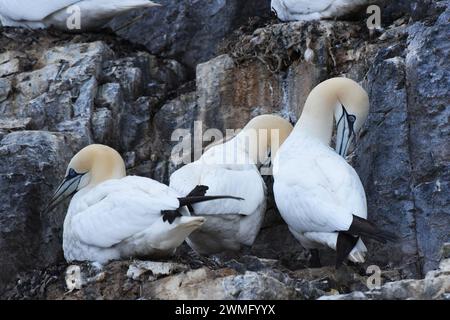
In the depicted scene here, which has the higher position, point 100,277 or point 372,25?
point 372,25

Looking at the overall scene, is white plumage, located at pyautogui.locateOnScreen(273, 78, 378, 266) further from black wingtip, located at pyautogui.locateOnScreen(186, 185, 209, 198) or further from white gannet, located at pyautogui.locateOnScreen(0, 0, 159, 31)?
white gannet, located at pyautogui.locateOnScreen(0, 0, 159, 31)

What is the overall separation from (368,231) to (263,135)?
1844 millimetres

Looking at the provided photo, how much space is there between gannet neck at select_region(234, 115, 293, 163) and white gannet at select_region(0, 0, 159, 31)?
5.52 feet

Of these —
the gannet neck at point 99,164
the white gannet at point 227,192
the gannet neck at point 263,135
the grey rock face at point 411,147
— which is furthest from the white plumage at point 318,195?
the gannet neck at point 99,164

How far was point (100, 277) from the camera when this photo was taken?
392 inches

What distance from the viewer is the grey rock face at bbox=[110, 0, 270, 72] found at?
13562mm

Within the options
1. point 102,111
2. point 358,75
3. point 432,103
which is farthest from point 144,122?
point 432,103

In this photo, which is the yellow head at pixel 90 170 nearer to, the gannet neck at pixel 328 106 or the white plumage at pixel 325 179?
the white plumage at pixel 325 179

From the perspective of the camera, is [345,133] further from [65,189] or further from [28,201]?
[28,201]

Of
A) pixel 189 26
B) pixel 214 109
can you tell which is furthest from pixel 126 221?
pixel 189 26

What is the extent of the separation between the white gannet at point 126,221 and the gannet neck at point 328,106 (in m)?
1.29

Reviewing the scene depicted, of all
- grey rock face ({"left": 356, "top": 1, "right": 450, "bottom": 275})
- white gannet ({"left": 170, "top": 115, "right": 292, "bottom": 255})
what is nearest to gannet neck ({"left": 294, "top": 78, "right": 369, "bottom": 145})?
grey rock face ({"left": 356, "top": 1, "right": 450, "bottom": 275})
